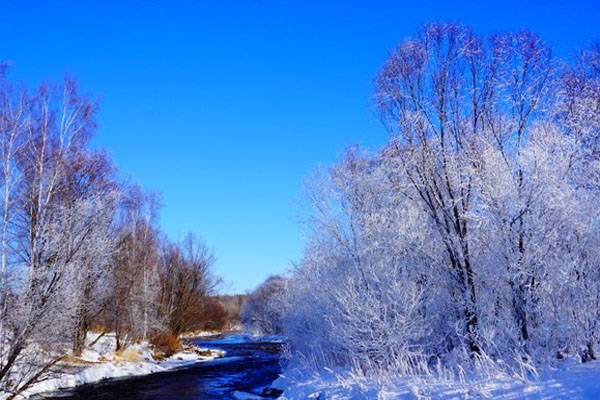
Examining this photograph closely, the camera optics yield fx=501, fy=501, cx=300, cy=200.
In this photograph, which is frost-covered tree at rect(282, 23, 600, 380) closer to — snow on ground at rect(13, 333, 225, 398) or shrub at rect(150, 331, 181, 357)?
snow on ground at rect(13, 333, 225, 398)

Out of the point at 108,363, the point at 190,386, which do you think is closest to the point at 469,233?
the point at 190,386

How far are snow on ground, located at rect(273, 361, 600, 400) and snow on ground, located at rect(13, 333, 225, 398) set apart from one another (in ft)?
35.4

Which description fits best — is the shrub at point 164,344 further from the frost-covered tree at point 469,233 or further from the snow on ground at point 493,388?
the snow on ground at point 493,388

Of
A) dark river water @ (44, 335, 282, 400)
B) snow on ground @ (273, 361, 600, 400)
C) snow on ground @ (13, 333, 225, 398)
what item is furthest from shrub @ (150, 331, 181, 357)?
snow on ground @ (273, 361, 600, 400)

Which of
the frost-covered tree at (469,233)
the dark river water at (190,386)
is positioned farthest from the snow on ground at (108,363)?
the frost-covered tree at (469,233)

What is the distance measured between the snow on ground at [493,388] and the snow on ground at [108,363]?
10.8 meters

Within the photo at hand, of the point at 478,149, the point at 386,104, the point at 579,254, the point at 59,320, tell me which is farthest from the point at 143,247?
the point at 579,254

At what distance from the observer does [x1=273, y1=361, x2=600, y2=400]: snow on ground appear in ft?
24.3

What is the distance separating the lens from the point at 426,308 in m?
14.8

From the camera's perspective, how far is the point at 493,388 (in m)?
8.40

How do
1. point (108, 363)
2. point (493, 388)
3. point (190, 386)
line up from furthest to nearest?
1. point (108, 363)
2. point (190, 386)
3. point (493, 388)

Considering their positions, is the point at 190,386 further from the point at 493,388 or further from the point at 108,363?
the point at 493,388

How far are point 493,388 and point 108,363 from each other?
22294 mm

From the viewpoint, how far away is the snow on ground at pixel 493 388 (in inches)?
292
